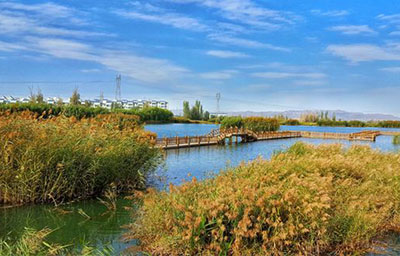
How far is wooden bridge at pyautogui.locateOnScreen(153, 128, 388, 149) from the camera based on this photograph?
26.3 metres

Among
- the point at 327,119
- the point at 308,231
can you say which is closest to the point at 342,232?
the point at 308,231

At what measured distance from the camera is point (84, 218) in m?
8.66

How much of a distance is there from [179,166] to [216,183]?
10.4 m

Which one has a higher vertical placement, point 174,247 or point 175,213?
point 175,213

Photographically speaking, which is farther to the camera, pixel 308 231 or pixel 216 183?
pixel 216 183

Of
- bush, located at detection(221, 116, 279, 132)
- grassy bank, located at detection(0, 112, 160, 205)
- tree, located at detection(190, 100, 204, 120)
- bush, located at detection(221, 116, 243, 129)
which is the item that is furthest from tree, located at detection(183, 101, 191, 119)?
grassy bank, located at detection(0, 112, 160, 205)

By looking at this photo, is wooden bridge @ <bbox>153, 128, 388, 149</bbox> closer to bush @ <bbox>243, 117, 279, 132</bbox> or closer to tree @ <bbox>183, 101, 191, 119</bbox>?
bush @ <bbox>243, 117, 279, 132</bbox>

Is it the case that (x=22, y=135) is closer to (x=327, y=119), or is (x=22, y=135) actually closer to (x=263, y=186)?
(x=263, y=186)

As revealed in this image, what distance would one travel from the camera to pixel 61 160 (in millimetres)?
9820

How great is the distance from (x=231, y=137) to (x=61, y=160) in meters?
25.4

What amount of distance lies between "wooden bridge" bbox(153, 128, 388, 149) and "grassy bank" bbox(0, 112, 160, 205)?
12.6 ft

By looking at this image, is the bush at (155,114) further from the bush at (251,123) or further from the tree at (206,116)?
the bush at (251,123)

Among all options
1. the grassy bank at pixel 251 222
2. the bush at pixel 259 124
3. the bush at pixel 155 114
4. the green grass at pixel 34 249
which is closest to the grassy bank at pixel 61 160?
the green grass at pixel 34 249

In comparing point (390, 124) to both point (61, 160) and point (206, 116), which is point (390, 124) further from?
point (61, 160)
